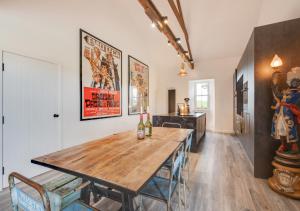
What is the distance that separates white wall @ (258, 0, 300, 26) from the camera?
2430 mm

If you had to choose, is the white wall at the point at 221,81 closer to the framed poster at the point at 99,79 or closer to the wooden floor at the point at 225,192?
the wooden floor at the point at 225,192

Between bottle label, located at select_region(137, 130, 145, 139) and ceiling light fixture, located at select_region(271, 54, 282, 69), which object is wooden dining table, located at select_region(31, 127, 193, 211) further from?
ceiling light fixture, located at select_region(271, 54, 282, 69)

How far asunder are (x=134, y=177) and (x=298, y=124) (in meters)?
2.52

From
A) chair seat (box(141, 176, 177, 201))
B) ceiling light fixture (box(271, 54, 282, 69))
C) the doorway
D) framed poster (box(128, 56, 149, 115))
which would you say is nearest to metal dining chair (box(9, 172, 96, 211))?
chair seat (box(141, 176, 177, 201))

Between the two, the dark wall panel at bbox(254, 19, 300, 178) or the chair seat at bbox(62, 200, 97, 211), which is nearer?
the chair seat at bbox(62, 200, 97, 211)

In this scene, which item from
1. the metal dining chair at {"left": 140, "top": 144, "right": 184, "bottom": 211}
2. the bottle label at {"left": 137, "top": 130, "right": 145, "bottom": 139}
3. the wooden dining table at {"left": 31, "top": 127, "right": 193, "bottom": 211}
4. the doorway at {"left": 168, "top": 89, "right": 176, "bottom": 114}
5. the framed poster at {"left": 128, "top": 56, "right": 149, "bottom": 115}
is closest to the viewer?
the wooden dining table at {"left": 31, "top": 127, "right": 193, "bottom": 211}

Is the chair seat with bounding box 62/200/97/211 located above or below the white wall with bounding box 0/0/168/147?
below

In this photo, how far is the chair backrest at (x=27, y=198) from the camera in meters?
0.66

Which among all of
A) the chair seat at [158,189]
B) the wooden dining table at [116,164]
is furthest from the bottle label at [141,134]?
the chair seat at [158,189]

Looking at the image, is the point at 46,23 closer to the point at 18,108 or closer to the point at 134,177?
the point at 18,108

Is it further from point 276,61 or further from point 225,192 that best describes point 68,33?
point 225,192

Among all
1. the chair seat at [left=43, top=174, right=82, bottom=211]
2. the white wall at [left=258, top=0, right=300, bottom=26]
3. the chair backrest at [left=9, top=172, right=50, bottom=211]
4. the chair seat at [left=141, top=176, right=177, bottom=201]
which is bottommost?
the chair seat at [left=141, top=176, right=177, bottom=201]

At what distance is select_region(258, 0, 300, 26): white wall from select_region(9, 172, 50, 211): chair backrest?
3841mm

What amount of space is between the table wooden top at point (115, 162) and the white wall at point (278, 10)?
3.07 m
